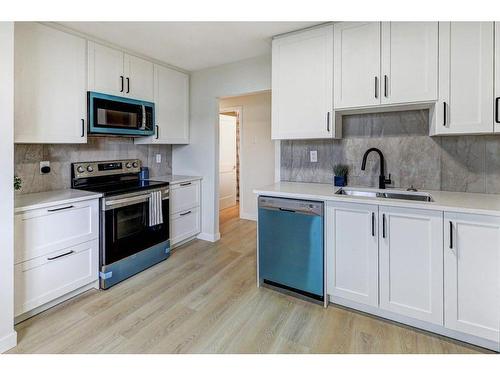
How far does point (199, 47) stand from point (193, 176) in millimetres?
1599

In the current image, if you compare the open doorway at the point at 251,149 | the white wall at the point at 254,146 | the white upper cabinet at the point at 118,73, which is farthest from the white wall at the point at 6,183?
the white wall at the point at 254,146

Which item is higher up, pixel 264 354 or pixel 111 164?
pixel 111 164

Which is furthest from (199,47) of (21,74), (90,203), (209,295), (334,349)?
(334,349)

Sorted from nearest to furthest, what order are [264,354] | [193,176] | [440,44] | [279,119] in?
[264,354], [440,44], [279,119], [193,176]

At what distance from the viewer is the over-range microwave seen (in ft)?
8.60

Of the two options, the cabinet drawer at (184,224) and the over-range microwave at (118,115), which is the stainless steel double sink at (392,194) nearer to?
the cabinet drawer at (184,224)

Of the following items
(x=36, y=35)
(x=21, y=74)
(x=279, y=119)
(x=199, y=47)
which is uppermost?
(x=199, y=47)

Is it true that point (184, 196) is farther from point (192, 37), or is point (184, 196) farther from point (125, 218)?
point (192, 37)

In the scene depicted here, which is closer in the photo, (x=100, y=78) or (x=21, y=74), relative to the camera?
(x=21, y=74)

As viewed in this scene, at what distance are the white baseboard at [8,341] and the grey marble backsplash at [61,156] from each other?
120 cm

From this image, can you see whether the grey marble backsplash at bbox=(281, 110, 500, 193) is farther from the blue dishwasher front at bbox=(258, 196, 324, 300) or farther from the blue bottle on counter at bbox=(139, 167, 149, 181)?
the blue bottle on counter at bbox=(139, 167, 149, 181)

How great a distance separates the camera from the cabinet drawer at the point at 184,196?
3.39m

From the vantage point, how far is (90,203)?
94.5 inches

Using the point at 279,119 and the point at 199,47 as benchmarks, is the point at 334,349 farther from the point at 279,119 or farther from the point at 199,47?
the point at 199,47
